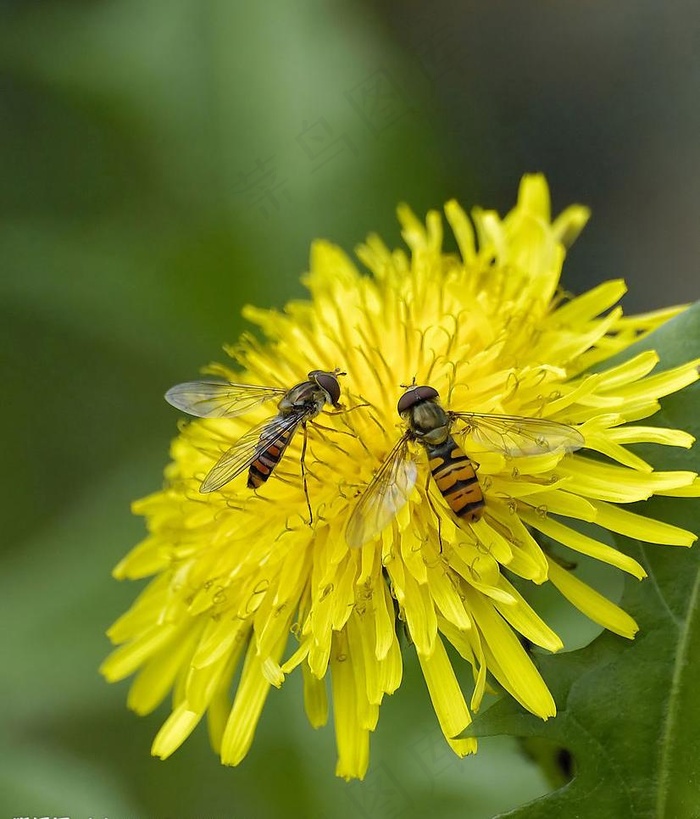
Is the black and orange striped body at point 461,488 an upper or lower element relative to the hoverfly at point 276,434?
lower

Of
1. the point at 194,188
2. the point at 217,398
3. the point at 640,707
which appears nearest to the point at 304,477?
the point at 217,398

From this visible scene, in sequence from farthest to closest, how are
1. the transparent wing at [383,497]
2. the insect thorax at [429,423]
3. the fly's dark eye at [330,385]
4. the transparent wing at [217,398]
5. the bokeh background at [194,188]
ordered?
1. the bokeh background at [194,188]
2. the transparent wing at [217,398]
3. the fly's dark eye at [330,385]
4. the insect thorax at [429,423]
5. the transparent wing at [383,497]

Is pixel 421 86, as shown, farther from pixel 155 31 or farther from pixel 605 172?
pixel 155 31

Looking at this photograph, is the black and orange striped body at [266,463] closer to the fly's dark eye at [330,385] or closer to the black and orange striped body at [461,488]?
the fly's dark eye at [330,385]

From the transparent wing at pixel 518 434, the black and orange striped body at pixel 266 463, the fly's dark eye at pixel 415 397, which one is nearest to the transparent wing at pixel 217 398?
the black and orange striped body at pixel 266 463

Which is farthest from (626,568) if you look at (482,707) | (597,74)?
(597,74)

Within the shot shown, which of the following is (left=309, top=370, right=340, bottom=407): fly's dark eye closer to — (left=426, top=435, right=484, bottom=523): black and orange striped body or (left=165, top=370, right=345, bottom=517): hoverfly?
(left=165, top=370, right=345, bottom=517): hoverfly

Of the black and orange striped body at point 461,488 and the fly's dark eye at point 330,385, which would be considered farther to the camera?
the fly's dark eye at point 330,385
